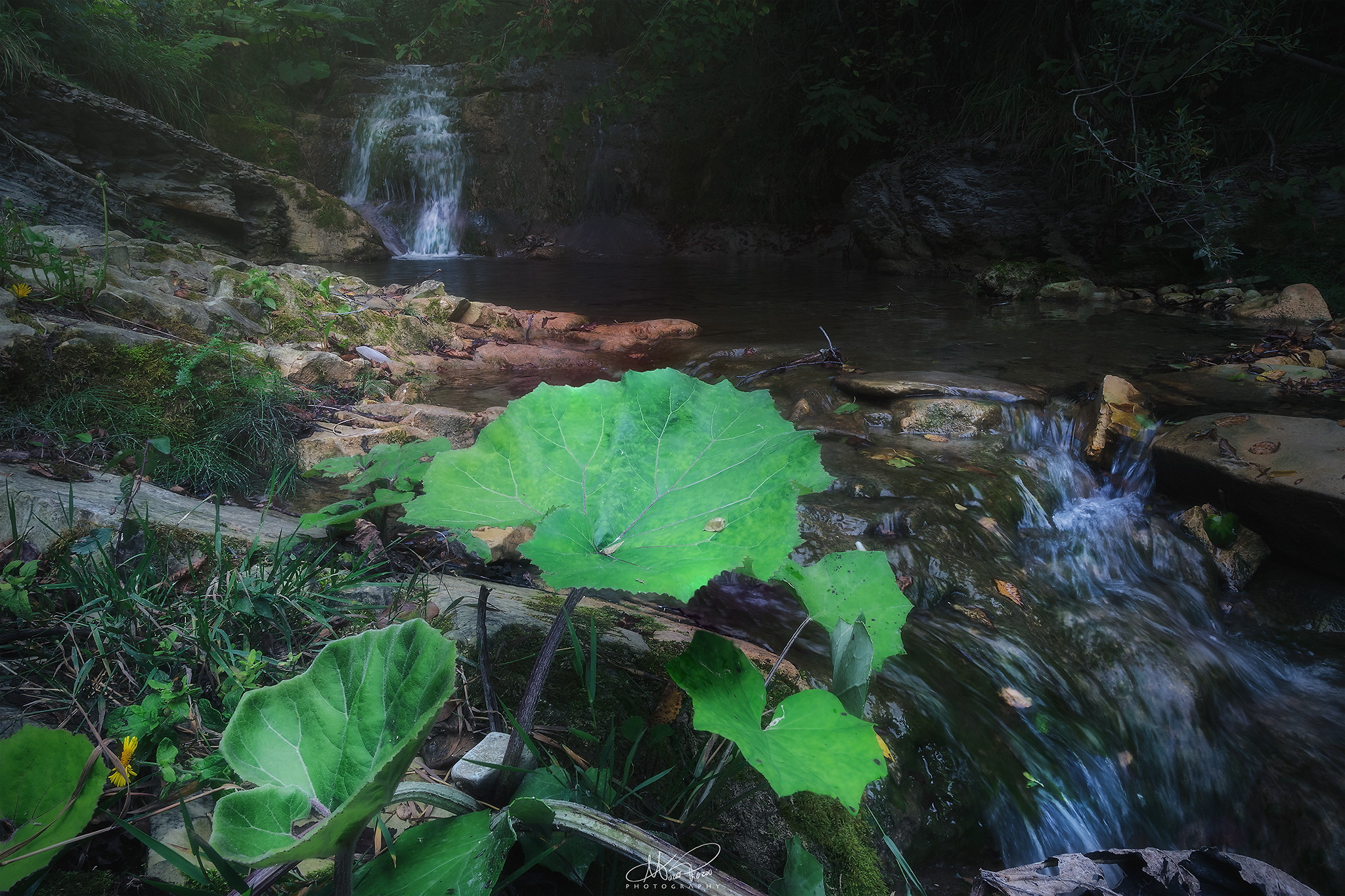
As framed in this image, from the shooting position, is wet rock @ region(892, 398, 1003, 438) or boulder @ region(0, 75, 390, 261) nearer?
wet rock @ region(892, 398, 1003, 438)

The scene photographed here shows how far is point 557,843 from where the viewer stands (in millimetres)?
786

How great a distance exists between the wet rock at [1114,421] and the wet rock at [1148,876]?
3063 mm

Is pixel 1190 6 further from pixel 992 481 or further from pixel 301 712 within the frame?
pixel 301 712

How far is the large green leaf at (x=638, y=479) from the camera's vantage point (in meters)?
0.82

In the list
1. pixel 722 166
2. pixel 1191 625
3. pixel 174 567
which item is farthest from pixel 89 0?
pixel 1191 625

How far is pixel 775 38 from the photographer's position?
1205cm

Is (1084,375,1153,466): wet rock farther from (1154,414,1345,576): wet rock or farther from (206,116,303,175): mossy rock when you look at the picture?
(206,116,303,175): mossy rock

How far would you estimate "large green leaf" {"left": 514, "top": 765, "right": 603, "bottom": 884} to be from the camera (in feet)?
2.61

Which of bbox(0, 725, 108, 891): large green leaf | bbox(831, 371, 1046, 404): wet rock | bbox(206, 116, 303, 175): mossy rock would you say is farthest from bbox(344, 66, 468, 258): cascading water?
bbox(0, 725, 108, 891): large green leaf

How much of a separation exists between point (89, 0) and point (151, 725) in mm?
12395

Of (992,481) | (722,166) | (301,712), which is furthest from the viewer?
(722,166)

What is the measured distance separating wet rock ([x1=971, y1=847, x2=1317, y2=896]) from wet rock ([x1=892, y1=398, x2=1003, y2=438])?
119 inches

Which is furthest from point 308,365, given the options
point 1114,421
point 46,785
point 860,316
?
point 860,316

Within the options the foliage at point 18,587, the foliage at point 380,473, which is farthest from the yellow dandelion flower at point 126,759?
the foliage at point 380,473
